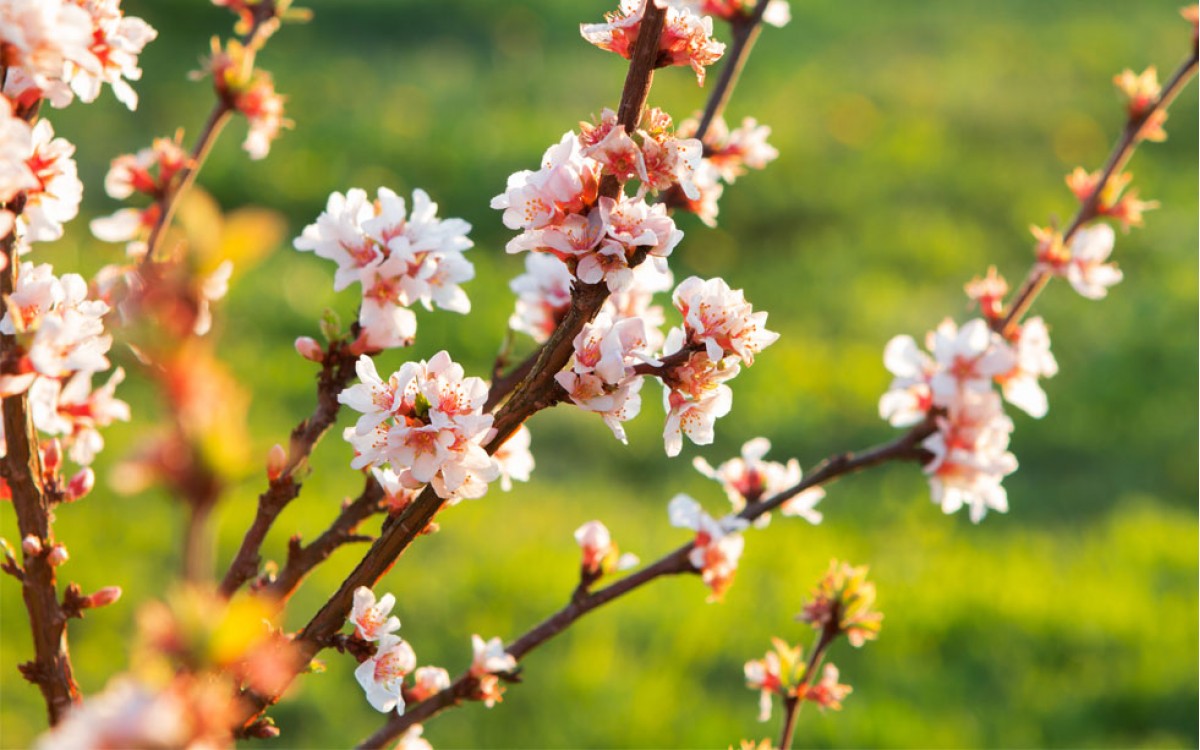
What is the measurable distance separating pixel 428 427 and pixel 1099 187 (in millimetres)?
1148

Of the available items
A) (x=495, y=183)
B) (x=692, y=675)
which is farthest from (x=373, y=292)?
(x=495, y=183)

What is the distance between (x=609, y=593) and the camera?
1281 mm

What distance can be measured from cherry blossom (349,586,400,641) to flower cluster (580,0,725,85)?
46cm

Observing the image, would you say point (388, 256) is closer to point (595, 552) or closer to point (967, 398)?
point (595, 552)

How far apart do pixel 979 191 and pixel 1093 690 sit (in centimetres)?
355

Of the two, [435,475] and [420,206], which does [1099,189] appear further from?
[435,475]

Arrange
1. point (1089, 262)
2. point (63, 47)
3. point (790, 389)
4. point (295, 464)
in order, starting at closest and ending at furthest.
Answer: point (63, 47) → point (295, 464) → point (1089, 262) → point (790, 389)

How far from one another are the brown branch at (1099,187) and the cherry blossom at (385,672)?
2.99 feet

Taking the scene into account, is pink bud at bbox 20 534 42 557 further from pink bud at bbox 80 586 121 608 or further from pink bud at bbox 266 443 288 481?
pink bud at bbox 266 443 288 481

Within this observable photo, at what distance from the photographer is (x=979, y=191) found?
6180 millimetres

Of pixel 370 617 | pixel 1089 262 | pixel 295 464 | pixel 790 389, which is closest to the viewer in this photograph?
pixel 370 617

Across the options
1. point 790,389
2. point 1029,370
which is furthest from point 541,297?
point 790,389

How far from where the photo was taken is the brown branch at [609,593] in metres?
1.27

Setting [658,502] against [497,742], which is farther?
[658,502]
